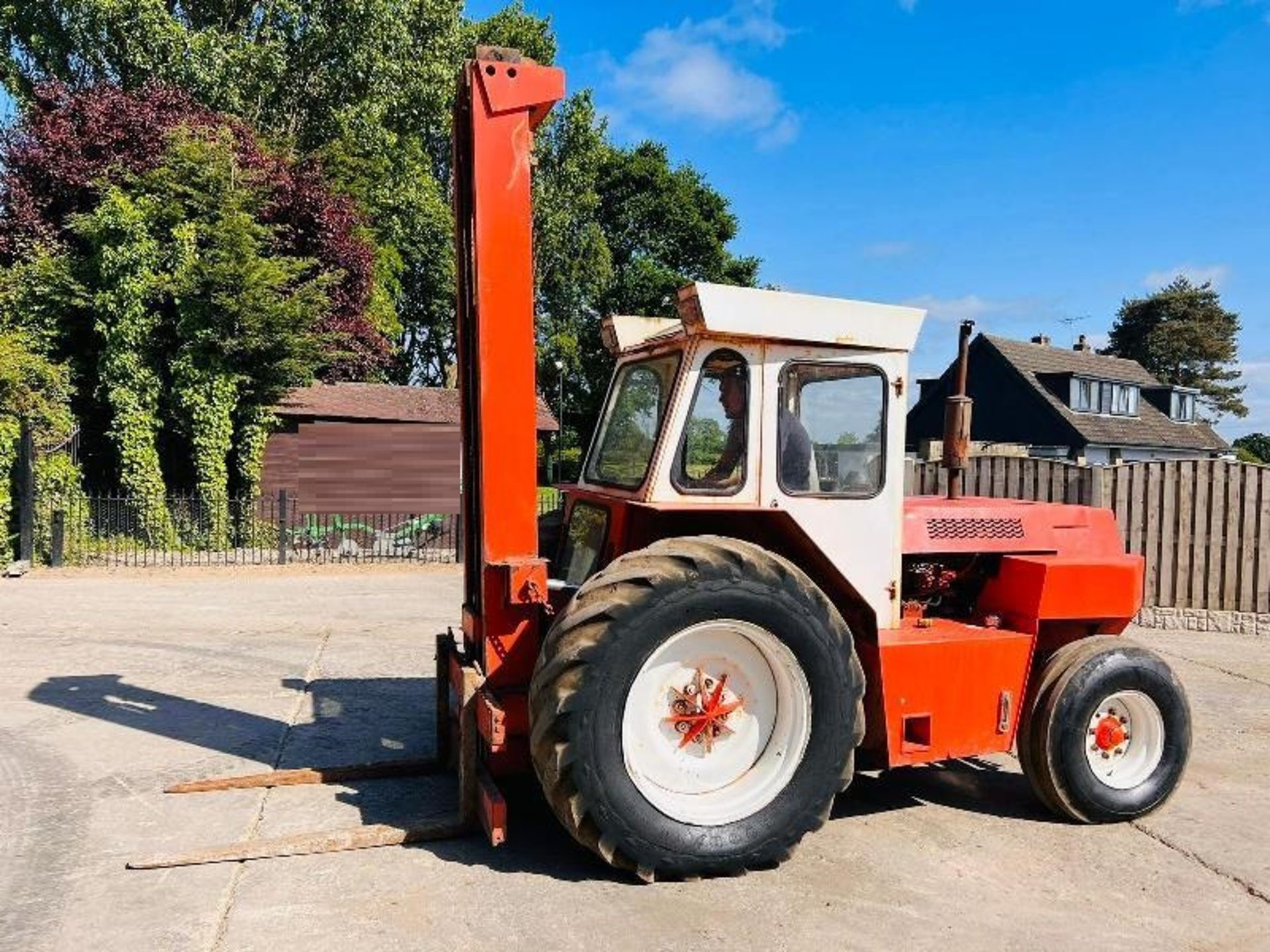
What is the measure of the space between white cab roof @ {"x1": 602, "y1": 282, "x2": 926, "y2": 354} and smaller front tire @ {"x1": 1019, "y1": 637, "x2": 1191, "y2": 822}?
1.85 meters

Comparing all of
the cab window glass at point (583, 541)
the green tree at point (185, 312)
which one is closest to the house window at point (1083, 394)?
the green tree at point (185, 312)

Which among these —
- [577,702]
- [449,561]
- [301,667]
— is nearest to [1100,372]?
[449,561]

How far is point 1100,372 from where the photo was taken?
36.6 metres

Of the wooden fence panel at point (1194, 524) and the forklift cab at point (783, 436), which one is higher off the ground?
the forklift cab at point (783, 436)

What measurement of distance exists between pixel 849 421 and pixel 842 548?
609mm

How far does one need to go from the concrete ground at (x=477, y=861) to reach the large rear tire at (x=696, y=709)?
0.76ft

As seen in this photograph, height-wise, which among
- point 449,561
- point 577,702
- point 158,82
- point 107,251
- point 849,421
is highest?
point 158,82

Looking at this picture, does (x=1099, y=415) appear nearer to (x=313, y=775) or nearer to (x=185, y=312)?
(x=185, y=312)

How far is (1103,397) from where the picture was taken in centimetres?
3659

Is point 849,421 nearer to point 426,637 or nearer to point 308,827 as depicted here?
point 308,827

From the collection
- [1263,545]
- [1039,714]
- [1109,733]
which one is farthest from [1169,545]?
[1039,714]

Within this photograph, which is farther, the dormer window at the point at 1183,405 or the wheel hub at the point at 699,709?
the dormer window at the point at 1183,405

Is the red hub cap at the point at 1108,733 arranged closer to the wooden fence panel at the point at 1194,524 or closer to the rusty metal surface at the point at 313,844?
the rusty metal surface at the point at 313,844

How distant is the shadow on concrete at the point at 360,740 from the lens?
4.31m
